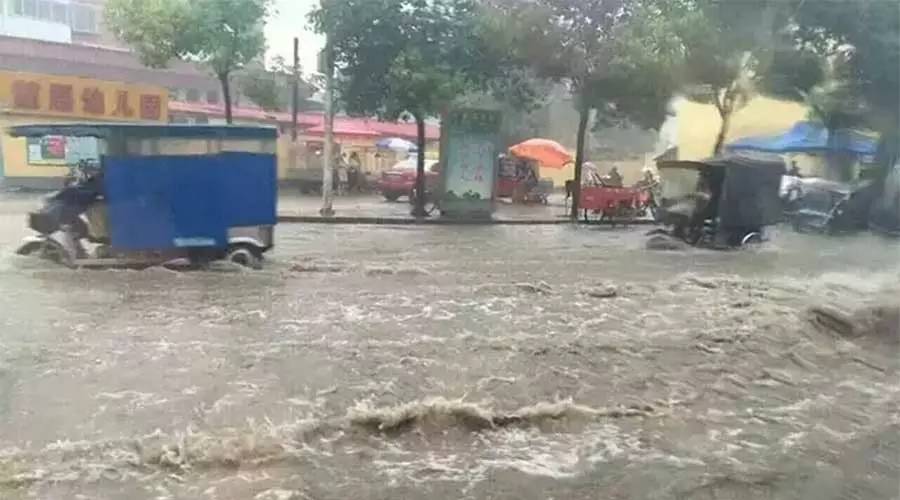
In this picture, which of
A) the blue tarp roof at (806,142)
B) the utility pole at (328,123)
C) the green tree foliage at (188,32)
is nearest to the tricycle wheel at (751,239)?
the blue tarp roof at (806,142)

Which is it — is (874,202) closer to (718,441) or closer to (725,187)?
(725,187)

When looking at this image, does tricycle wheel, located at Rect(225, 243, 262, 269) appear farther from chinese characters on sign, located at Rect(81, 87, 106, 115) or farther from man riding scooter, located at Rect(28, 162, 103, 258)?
chinese characters on sign, located at Rect(81, 87, 106, 115)

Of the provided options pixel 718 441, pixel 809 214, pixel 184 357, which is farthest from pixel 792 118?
pixel 184 357

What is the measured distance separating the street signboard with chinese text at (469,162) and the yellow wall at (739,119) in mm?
586

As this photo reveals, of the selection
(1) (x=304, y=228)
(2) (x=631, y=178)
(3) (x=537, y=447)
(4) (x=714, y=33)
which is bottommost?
(3) (x=537, y=447)

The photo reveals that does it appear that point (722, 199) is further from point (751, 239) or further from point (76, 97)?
point (76, 97)

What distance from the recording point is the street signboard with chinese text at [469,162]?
246 centimetres

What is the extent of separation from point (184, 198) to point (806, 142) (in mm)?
1540

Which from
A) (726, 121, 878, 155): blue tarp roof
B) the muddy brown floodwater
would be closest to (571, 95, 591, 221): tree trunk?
(726, 121, 878, 155): blue tarp roof

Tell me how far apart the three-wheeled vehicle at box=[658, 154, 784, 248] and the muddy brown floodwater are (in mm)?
74

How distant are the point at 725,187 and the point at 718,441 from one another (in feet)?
3.38

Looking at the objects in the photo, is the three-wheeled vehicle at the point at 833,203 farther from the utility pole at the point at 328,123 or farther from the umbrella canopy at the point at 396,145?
the utility pole at the point at 328,123

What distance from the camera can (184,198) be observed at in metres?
2.34

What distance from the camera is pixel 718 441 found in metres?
1.57
